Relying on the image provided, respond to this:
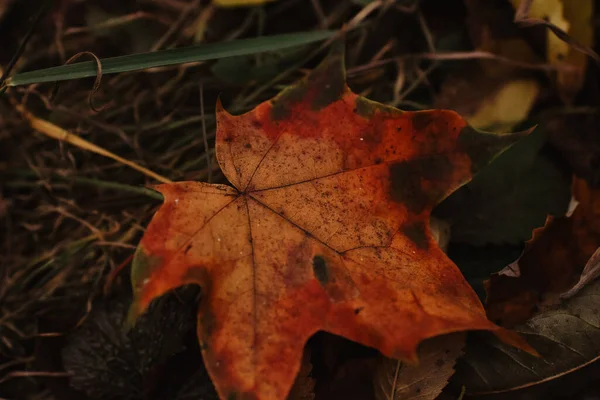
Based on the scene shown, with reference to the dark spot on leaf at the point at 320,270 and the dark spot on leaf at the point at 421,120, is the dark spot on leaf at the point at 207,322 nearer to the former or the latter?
the dark spot on leaf at the point at 320,270

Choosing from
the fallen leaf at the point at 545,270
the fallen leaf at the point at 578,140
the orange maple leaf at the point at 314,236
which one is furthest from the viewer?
the fallen leaf at the point at 578,140

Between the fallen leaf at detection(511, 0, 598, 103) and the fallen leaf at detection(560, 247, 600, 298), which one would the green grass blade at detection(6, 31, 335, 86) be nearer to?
the fallen leaf at detection(511, 0, 598, 103)

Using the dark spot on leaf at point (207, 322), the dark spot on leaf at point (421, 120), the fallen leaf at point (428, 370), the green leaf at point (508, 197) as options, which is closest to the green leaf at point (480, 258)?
the green leaf at point (508, 197)

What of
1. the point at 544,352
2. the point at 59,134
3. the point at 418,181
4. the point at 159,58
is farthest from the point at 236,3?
the point at 544,352

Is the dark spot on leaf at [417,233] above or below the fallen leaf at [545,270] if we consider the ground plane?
above

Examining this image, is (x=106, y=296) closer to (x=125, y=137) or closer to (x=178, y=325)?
(x=178, y=325)

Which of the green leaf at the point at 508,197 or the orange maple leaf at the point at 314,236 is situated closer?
the orange maple leaf at the point at 314,236

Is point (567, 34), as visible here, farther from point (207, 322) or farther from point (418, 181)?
point (207, 322)
